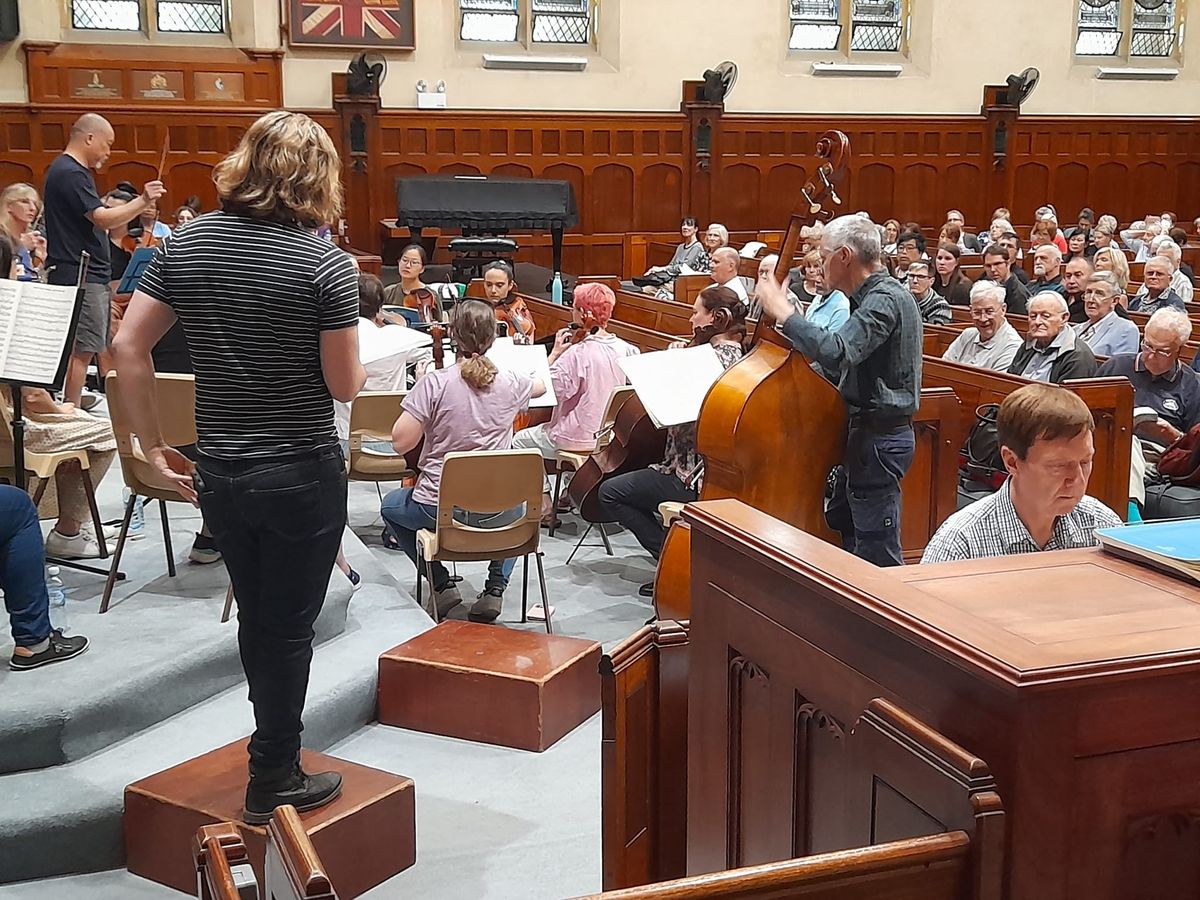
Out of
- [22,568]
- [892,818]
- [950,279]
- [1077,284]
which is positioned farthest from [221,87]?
[892,818]

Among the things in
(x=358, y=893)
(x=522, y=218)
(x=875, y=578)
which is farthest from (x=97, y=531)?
(x=522, y=218)

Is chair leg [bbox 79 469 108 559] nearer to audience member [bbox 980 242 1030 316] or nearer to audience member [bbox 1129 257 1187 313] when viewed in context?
audience member [bbox 1129 257 1187 313]

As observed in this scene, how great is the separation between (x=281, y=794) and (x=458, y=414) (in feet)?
6.33

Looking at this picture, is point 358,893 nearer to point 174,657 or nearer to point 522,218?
point 174,657

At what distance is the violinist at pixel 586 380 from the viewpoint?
5.74 meters

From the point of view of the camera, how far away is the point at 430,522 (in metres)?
4.63

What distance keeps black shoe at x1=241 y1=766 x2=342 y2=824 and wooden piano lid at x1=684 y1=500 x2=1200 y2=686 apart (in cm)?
165

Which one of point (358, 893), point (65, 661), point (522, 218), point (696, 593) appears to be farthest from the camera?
point (522, 218)

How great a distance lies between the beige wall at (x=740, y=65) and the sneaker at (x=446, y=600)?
33.2 ft

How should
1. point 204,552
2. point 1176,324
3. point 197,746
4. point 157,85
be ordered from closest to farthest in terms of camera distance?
point 197,746 < point 204,552 < point 1176,324 < point 157,85

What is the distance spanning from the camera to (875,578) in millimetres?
1343

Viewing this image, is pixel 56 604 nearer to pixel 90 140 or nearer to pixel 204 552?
pixel 204 552

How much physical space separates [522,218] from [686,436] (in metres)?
9.07

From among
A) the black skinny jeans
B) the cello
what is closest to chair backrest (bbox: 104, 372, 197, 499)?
the black skinny jeans
